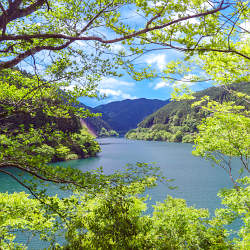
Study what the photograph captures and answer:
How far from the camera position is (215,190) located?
2444 centimetres

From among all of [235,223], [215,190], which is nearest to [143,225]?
[235,223]

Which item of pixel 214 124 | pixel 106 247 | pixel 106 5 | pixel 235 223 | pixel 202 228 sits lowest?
pixel 235 223

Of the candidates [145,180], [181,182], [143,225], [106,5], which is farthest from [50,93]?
[181,182]

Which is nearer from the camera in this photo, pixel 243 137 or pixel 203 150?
pixel 243 137

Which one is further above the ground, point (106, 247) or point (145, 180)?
point (145, 180)

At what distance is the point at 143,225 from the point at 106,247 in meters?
4.09

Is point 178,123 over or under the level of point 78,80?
over

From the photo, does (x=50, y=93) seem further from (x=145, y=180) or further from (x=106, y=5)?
(x=145, y=180)

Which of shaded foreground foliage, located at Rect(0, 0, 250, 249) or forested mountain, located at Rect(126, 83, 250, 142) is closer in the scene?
shaded foreground foliage, located at Rect(0, 0, 250, 249)

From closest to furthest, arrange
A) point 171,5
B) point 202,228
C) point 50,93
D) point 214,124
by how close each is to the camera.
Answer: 1. point 171,5
2. point 50,93
3. point 202,228
4. point 214,124

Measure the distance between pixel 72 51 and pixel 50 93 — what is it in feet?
4.40

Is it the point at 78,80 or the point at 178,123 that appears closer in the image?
the point at 78,80

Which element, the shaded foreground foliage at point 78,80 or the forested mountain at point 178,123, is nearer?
the shaded foreground foliage at point 78,80

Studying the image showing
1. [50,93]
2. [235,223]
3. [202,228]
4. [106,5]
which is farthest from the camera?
[235,223]
